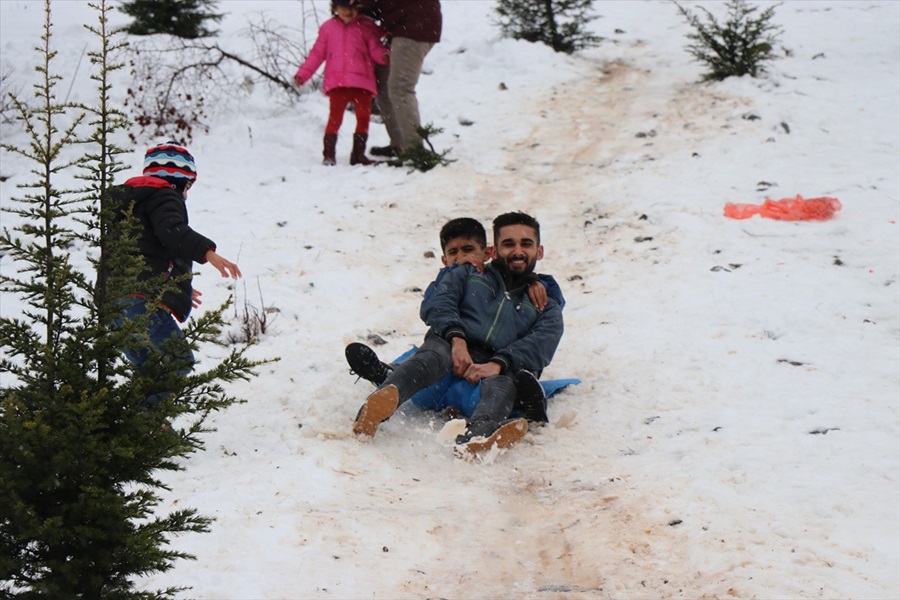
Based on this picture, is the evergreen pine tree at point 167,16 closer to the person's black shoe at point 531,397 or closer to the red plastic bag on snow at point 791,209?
the red plastic bag on snow at point 791,209

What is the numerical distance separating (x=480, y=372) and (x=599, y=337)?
4.27 feet

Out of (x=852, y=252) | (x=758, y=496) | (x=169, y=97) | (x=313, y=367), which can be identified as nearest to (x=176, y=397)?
(x=758, y=496)

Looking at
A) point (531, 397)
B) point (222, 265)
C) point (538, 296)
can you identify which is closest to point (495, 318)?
point (538, 296)

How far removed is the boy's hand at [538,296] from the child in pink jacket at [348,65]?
16.3ft

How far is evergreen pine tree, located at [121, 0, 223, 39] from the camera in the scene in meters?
12.5

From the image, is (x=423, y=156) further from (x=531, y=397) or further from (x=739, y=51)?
(x=531, y=397)

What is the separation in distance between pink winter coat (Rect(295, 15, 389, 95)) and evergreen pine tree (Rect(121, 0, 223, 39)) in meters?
3.33

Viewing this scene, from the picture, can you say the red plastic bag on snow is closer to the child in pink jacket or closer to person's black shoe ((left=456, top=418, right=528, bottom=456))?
person's black shoe ((left=456, top=418, right=528, bottom=456))

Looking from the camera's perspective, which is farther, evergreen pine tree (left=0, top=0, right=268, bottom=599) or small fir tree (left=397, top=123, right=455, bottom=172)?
small fir tree (left=397, top=123, right=455, bottom=172)

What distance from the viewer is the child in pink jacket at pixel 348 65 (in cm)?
995

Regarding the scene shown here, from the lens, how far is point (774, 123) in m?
9.93

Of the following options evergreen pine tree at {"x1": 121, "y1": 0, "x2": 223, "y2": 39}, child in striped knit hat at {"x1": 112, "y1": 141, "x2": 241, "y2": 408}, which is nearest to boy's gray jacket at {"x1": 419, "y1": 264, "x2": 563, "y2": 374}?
child in striped knit hat at {"x1": 112, "y1": 141, "x2": 241, "y2": 408}

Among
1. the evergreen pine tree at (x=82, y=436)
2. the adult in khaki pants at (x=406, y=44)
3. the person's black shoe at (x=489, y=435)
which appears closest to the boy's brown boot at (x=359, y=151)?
the adult in khaki pants at (x=406, y=44)

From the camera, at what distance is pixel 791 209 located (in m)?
7.77
